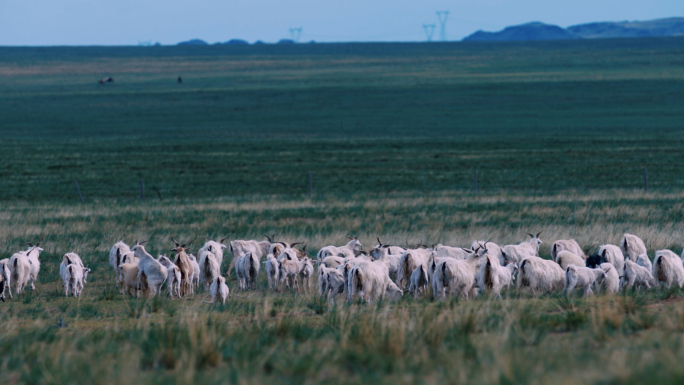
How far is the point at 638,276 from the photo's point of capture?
12617 millimetres

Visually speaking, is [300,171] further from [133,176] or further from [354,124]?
[354,124]

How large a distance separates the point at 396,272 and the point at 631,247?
191 inches

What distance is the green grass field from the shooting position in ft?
21.4

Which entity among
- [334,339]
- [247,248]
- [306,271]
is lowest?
[247,248]

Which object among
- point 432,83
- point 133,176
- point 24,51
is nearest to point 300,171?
point 133,176

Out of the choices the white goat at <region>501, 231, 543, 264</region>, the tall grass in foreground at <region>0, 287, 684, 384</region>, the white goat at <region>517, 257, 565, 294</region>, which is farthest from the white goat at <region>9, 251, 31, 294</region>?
the white goat at <region>501, 231, 543, 264</region>

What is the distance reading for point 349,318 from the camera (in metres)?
8.41

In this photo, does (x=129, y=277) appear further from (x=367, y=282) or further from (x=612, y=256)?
(x=612, y=256)

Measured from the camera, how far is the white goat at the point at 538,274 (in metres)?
12.3

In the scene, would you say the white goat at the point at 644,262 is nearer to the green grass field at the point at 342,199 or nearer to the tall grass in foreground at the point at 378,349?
the green grass field at the point at 342,199

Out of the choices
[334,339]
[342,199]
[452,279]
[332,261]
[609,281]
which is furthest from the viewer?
[342,199]

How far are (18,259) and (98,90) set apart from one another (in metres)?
97.9

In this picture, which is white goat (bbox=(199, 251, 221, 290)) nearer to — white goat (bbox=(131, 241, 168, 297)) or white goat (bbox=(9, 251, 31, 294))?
white goat (bbox=(131, 241, 168, 297))

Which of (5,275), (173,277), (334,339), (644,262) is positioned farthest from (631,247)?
(5,275)
